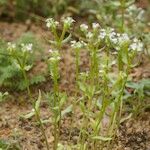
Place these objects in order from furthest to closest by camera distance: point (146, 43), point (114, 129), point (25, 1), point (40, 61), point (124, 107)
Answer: point (25, 1), point (40, 61), point (146, 43), point (124, 107), point (114, 129)

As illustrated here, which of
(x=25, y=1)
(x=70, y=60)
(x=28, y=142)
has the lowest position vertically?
(x=28, y=142)

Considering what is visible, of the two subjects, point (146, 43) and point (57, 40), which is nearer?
point (57, 40)

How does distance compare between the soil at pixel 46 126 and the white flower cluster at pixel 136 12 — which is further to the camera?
the white flower cluster at pixel 136 12

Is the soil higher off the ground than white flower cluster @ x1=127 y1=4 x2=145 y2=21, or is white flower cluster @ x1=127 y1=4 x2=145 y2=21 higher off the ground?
white flower cluster @ x1=127 y1=4 x2=145 y2=21

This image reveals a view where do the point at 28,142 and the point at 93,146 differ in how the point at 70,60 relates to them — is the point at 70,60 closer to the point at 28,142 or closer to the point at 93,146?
the point at 28,142

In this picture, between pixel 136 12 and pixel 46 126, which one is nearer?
pixel 46 126

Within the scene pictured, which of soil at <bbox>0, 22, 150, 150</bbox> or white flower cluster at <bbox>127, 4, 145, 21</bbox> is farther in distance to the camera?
white flower cluster at <bbox>127, 4, 145, 21</bbox>

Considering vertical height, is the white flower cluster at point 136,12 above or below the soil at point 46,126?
above

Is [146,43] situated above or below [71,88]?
above

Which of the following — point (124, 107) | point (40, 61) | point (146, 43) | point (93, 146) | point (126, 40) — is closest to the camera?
point (126, 40)

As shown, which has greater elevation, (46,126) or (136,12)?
(136,12)

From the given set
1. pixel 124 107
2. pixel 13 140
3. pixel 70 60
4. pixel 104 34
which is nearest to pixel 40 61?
pixel 70 60
